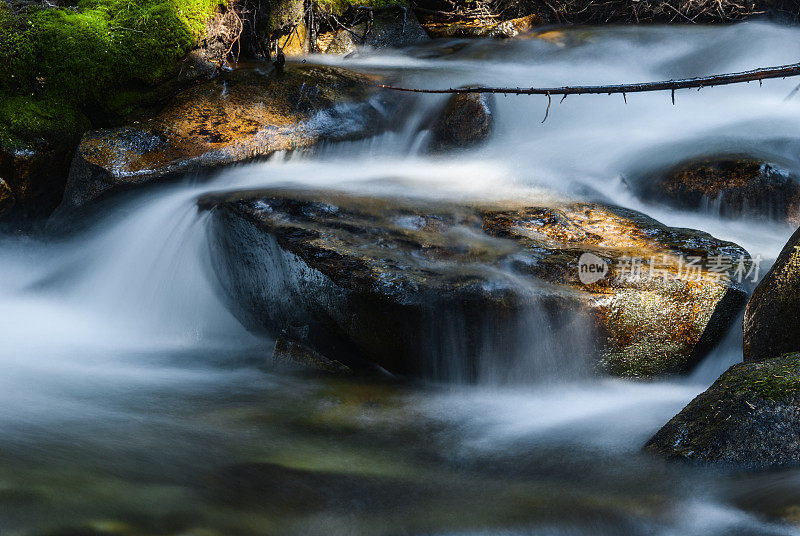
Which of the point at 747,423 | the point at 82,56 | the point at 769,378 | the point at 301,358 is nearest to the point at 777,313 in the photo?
the point at 769,378

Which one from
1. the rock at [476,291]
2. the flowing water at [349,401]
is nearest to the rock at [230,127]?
the flowing water at [349,401]

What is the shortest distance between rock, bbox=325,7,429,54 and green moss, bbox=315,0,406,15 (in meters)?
0.08

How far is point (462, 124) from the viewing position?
21.8 ft

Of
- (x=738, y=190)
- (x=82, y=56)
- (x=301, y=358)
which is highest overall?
(x=82, y=56)

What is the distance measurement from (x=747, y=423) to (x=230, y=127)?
4.97m

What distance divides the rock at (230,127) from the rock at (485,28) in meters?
2.96

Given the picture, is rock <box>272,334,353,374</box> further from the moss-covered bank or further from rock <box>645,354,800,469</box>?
the moss-covered bank

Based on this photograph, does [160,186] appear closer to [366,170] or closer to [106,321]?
[106,321]

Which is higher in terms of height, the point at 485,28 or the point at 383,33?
the point at 485,28

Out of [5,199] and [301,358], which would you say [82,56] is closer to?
[5,199]

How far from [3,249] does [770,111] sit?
794 centimetres

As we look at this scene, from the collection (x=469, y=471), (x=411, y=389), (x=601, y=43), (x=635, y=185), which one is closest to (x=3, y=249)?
(x=411, y=389)

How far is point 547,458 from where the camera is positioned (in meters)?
3.00

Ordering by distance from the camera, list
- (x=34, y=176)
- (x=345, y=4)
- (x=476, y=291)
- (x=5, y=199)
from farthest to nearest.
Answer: (x=345, y=4)
(x=34, y=176)
(x=5, y=199)
(x=476, y=291)
